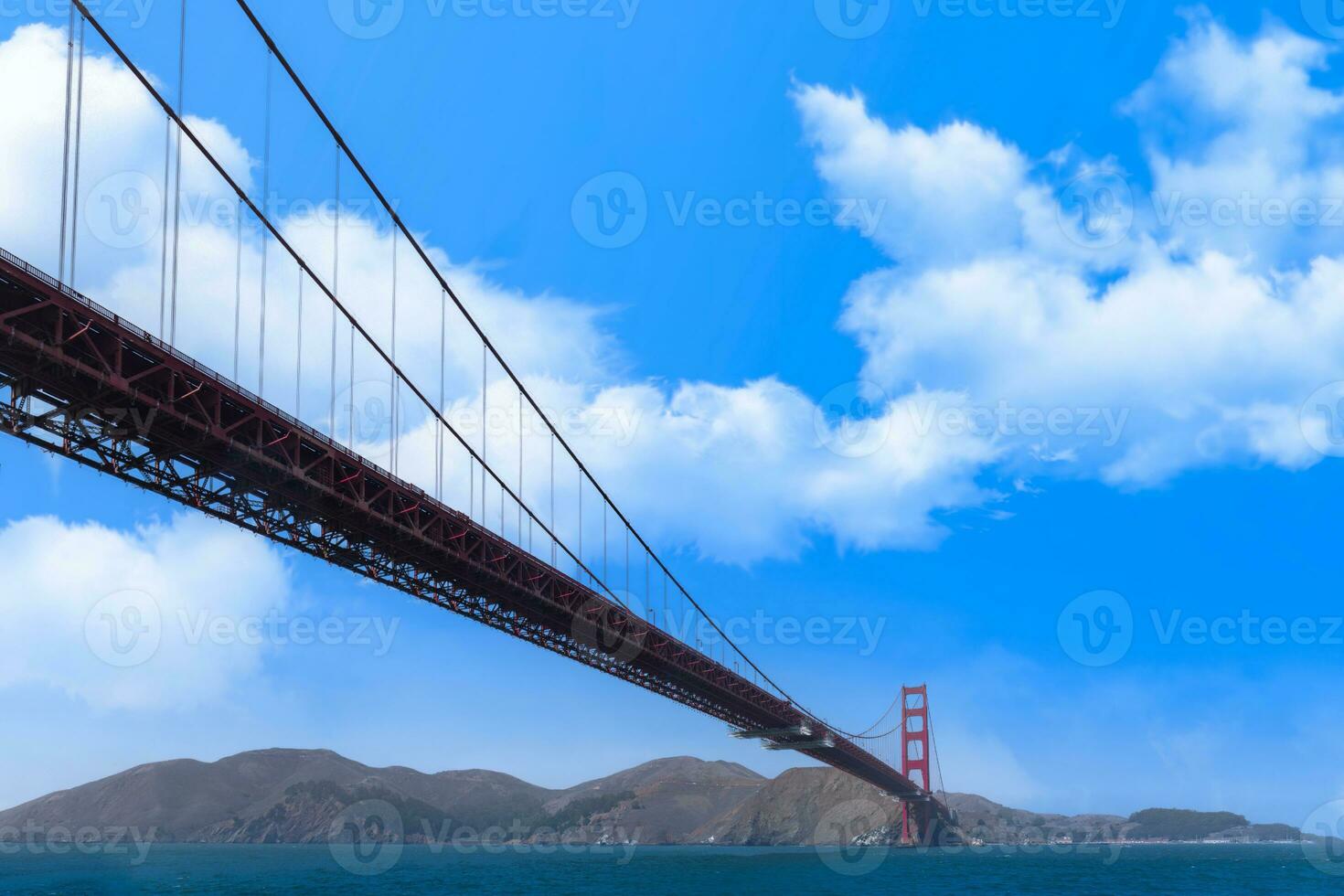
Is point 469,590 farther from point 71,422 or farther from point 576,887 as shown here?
point 576,887

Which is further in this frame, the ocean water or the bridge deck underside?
the ocean water

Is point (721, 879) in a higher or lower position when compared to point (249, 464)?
lower

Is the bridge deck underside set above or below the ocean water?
above

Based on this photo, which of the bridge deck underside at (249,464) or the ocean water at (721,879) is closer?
the bridge deck underside at (249,464)

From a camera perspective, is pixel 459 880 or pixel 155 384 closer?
pixel 155 384

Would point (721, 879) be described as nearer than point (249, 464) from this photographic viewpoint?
No

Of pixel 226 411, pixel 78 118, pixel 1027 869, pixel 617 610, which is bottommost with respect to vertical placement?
pixel 1027 869

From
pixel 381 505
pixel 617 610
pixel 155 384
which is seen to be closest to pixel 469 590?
pixel 381 505

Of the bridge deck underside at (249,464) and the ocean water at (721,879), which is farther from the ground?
the bridge deck underside at (249,464)
